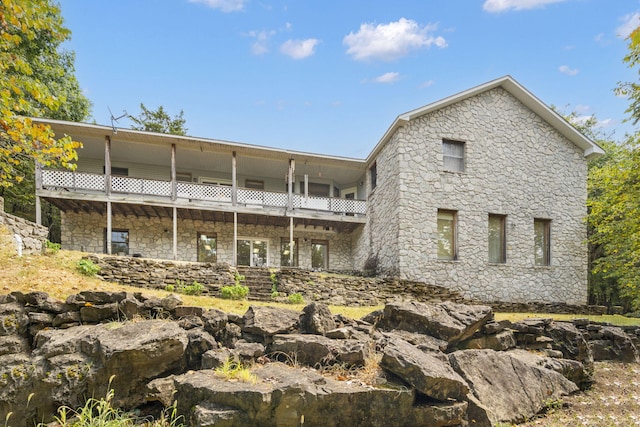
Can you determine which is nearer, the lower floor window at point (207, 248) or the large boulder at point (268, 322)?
the large boulder at point (268, 322)

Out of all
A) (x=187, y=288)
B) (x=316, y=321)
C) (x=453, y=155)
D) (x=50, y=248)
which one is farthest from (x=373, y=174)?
(x=50, y=248)

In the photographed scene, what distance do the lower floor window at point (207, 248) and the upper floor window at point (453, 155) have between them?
11329 mm

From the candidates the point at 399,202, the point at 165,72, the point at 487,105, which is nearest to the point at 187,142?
the point at 165,72

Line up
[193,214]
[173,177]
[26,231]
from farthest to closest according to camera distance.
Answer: [193,214], [173,177], [26,231]

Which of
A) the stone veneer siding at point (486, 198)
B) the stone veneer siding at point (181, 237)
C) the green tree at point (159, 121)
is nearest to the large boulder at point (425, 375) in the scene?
the stone veneer siding at point (486, 198)

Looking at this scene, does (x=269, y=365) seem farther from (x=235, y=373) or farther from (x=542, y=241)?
(x=542, y=241)

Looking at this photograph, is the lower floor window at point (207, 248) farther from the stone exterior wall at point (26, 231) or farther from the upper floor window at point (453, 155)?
the upper floor window at point (453, 155)

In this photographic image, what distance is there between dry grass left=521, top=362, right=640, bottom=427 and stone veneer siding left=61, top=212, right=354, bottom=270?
41.0 feet

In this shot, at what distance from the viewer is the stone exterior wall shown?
393 inches

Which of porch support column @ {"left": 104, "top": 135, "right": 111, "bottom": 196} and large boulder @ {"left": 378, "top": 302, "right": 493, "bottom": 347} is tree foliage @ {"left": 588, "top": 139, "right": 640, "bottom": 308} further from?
porch support column @ {"left": 104, "top": 135, "right": 111, "bottom": 196}

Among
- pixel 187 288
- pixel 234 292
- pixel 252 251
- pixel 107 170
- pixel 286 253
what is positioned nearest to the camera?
pixel 234 292

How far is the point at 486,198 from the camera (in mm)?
14109

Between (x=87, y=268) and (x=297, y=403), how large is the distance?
30.1 ft

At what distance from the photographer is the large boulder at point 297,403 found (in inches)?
125
